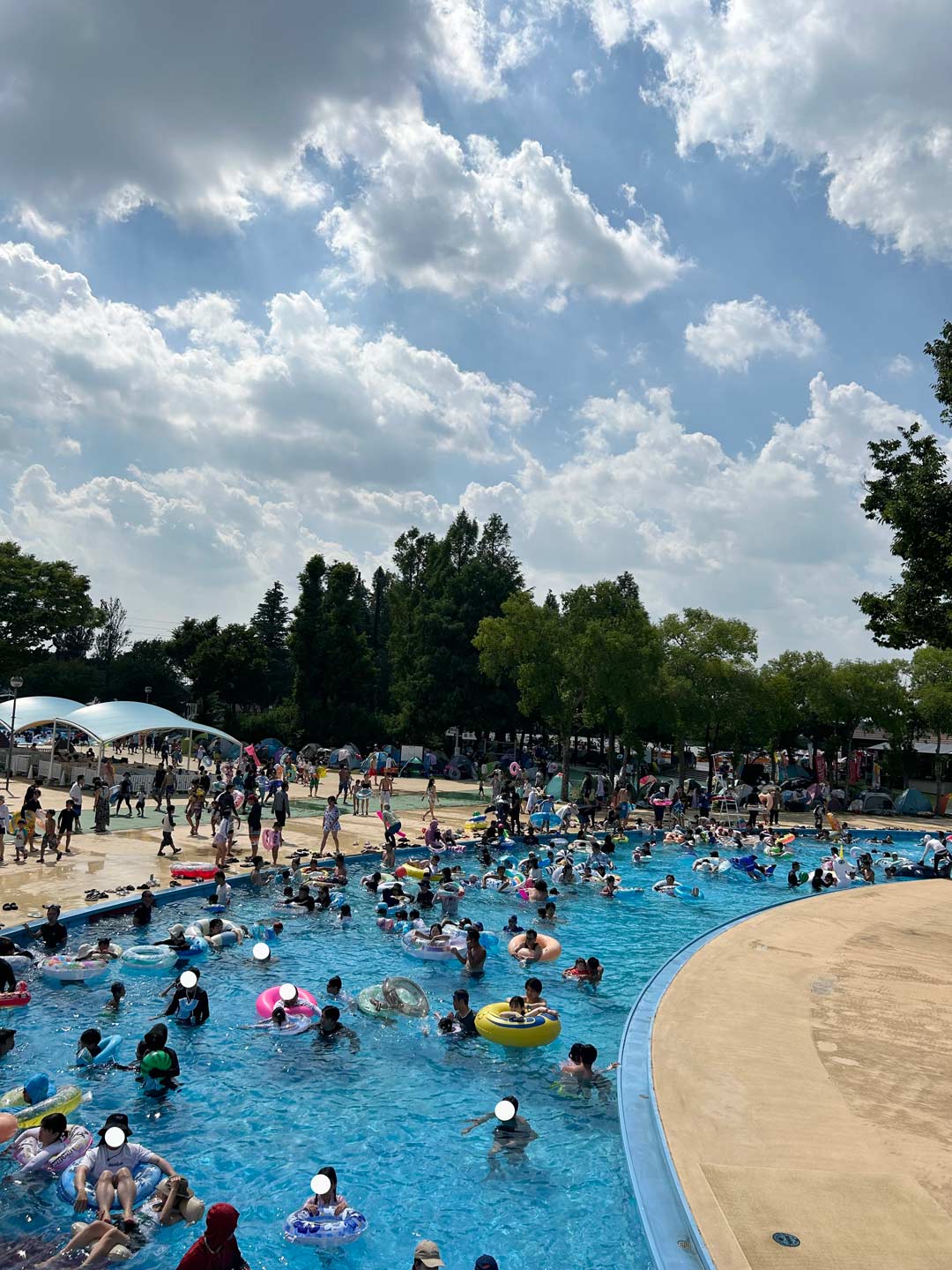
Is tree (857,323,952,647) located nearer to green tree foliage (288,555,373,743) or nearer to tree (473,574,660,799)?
tree (473,574,660,799)

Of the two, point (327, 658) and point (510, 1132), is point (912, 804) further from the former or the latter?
point (510, 1132)

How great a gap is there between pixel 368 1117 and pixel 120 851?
14.0m

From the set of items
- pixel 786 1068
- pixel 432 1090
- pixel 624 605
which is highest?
pixel 624 605

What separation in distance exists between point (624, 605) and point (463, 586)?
16.7m

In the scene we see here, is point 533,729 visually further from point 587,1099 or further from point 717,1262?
point 717,1262

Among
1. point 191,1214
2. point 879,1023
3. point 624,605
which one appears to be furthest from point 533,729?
point 191,1214

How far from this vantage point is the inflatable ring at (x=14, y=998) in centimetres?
1216

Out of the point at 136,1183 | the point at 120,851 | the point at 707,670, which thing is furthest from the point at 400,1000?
the point at 707,670

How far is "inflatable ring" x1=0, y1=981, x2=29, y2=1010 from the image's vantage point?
12.2 m

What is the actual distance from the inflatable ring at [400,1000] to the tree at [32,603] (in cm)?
4250

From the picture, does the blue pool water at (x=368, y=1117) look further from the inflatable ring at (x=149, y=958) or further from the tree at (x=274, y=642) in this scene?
the tree at (x=274, y=642)

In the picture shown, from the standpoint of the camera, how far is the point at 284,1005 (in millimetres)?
12195

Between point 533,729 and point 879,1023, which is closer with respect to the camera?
point 879,1023

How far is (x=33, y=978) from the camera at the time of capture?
13.3m
